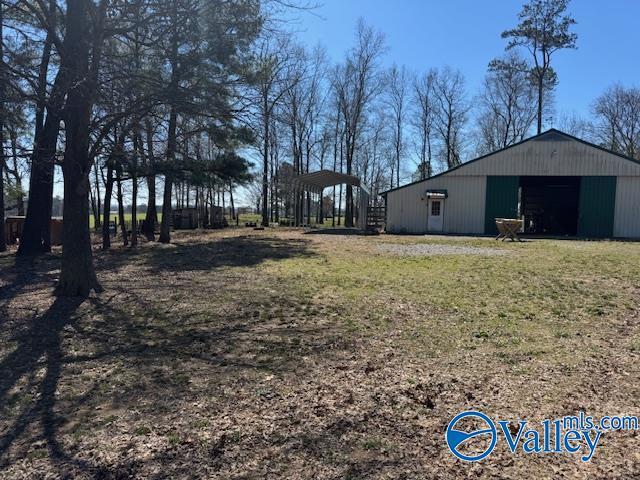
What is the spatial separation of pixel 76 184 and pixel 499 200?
19827 millimetres

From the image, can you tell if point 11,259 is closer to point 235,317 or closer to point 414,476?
point 235,317

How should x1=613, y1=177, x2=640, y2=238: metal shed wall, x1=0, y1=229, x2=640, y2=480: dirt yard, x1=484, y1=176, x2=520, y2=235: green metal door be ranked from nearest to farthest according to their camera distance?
x1=0, y1=229, x2=640, y2=480: dirt yard
x1=613, y1=177, x2=640, y2=238: metal shed wall
x1=484, y1=176, x2=520, y2=235: green metal door

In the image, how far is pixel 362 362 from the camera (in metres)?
4.19

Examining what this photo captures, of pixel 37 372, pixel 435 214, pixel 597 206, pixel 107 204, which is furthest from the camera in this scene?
pixel 435 214

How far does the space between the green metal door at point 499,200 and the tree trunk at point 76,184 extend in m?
19.3

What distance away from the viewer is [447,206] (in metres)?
23.0

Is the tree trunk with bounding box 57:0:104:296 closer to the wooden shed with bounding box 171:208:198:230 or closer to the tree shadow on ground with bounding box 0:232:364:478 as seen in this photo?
the tree shadow on ground with bounding box 0:232:364:478

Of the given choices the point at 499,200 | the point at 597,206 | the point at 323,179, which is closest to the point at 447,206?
the point at 499,200

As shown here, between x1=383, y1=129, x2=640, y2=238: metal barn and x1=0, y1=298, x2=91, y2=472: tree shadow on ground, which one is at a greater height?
x1=383, y1=129, x2=640, y2=238: metal barn

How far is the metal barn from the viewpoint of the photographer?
2114 cm

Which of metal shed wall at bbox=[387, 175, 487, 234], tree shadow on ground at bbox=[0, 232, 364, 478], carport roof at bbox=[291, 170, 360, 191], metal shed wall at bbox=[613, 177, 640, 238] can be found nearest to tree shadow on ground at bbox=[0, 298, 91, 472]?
tree shadow on ground at bbox=[0, 232, 364, 478]

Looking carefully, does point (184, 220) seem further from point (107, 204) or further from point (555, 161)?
point (555, 161)

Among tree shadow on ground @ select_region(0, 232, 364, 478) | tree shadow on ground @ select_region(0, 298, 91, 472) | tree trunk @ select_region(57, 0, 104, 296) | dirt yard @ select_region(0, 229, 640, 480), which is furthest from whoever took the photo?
tree trunk @ select_region(57, 0, 104, 296)

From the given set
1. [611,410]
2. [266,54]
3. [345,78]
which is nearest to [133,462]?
[611,410]
